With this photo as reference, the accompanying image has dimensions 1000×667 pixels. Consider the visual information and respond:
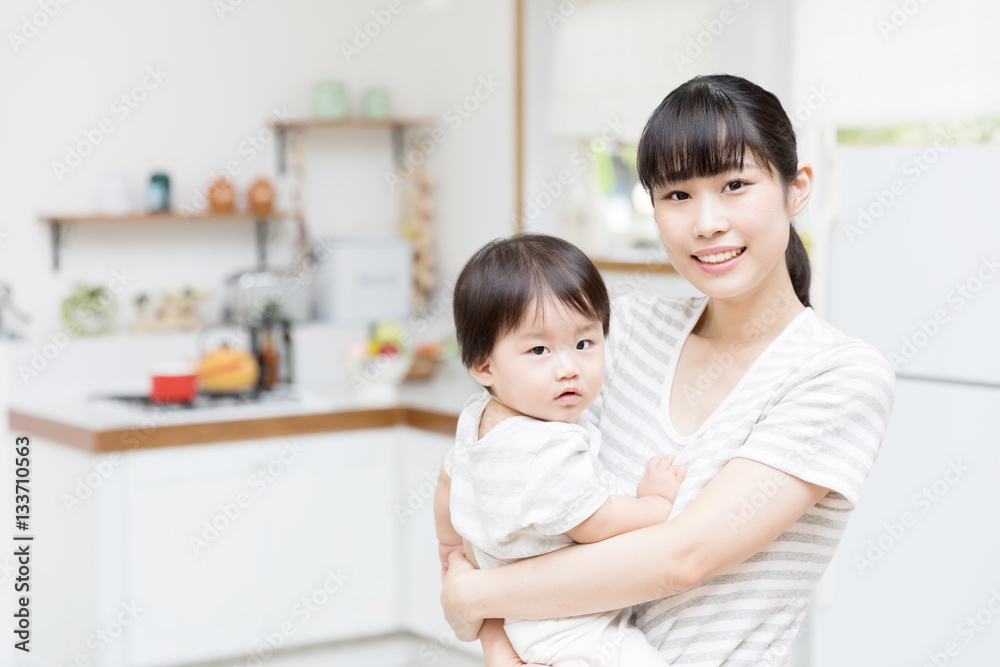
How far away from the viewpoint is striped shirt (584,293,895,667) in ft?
3.84

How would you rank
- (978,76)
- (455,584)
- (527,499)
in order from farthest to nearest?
(978,76) < (455,584) < (527,499)

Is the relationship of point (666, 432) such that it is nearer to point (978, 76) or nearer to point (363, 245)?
point (978, 76)

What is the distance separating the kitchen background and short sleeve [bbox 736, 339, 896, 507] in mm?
1156

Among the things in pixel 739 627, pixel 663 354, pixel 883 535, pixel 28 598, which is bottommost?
pixel 28 598

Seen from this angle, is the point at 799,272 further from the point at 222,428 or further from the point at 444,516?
the point at 222,428

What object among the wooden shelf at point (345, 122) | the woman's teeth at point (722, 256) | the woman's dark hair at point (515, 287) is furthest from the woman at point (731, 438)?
the wooden shelf at point (345, 122)

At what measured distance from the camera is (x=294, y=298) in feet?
13.5

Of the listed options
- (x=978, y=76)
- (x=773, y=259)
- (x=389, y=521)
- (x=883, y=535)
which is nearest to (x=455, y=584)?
(x=773, y=259)

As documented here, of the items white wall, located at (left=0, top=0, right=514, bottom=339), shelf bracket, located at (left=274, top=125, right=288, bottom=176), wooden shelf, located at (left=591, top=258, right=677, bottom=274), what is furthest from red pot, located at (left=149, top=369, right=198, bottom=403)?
wooden shelf, located at (left=591, top=258, right=677, bottom=274)

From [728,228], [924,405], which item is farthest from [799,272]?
[924,405]

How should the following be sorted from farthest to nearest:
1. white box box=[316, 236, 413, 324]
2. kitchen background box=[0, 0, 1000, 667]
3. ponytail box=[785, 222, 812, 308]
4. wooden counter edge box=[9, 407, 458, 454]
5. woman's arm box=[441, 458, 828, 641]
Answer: white box box=[316, 236, 413, 324]
wooden counter edge box=[9, 407, 458, 454]
kitchen background box=[0, 0, 1000, 667]
ponytail box=[785, 222, 812, 308]
woman's arm box=[441, 458, 828, 641]

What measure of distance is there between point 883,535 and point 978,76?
108 cm

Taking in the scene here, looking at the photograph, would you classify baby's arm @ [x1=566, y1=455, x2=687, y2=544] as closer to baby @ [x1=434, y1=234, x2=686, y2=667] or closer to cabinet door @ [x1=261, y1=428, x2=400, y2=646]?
baby @ [x1=434, y1=234, x2=686, y2=667]

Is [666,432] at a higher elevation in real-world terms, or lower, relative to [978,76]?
lower
